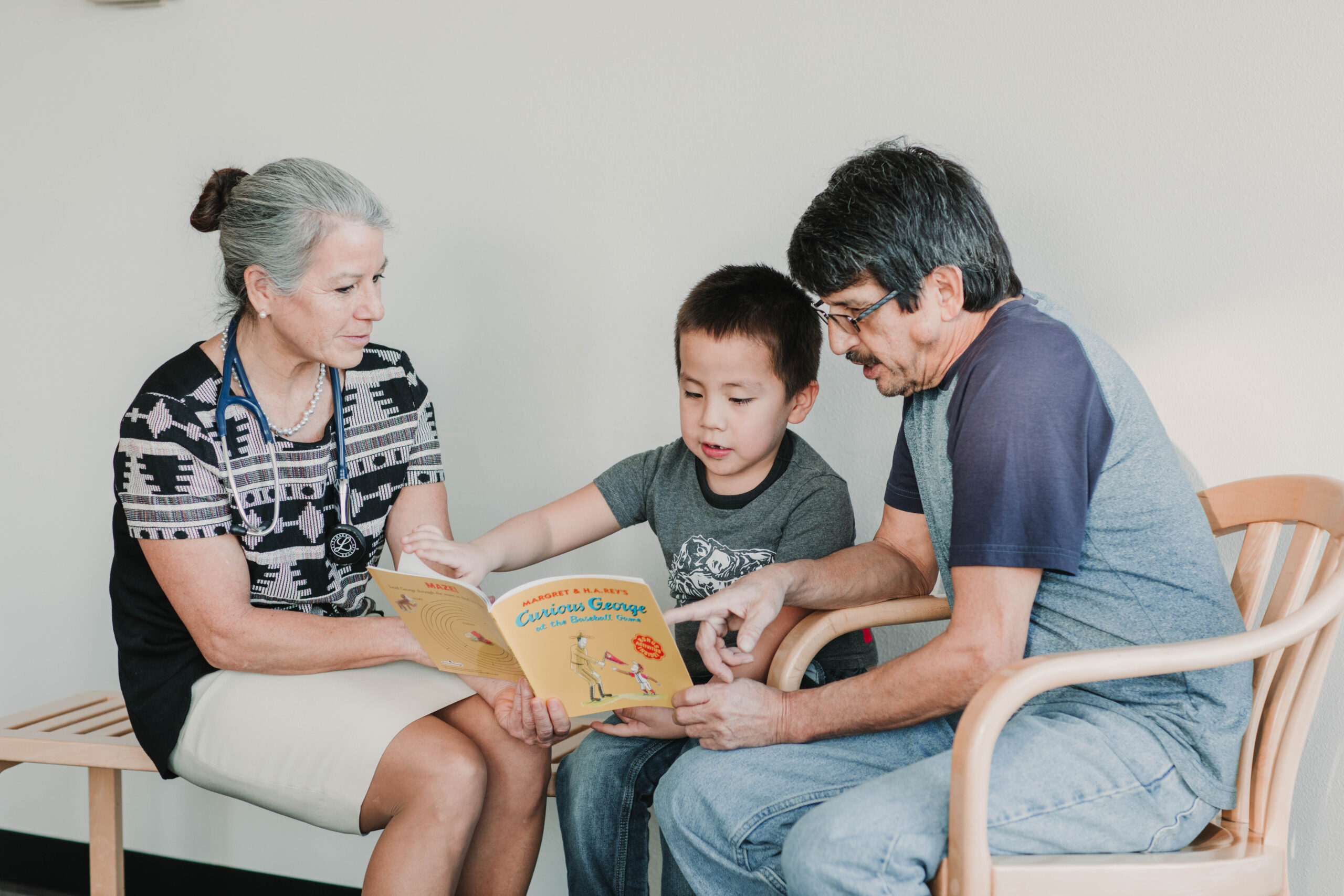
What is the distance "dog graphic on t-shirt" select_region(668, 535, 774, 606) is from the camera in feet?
5.38

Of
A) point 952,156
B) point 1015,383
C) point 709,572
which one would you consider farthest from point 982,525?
point 952,156

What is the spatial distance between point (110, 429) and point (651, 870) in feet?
5.24

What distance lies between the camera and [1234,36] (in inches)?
65.3

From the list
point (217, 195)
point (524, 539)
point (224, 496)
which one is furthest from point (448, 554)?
point (217, 195)

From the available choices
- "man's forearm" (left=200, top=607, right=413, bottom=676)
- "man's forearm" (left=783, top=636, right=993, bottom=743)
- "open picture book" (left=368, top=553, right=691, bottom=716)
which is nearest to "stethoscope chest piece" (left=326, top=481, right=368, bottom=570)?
"man's forearm" (left=200, top=607, right=413, bottom=676)

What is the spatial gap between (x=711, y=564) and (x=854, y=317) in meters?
0.48

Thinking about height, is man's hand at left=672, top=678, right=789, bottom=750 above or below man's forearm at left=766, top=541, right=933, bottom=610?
below

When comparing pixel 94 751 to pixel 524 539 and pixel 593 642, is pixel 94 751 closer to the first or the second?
pixel 524 539

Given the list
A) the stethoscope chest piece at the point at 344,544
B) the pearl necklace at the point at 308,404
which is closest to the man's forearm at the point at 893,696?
the stethoscope chest piece at the point at 344,544

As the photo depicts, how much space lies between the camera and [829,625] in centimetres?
149

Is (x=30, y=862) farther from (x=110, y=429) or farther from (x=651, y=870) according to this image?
(x=651, y=870)

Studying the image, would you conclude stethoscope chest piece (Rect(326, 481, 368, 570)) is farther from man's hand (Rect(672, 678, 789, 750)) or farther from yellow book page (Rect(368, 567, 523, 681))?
man's hand (Rect(672, 678, 789, 750))

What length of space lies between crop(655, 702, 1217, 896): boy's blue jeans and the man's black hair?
1.84ft

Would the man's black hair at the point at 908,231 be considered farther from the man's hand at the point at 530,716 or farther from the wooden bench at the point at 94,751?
the wooden bench at the point at 94,751
